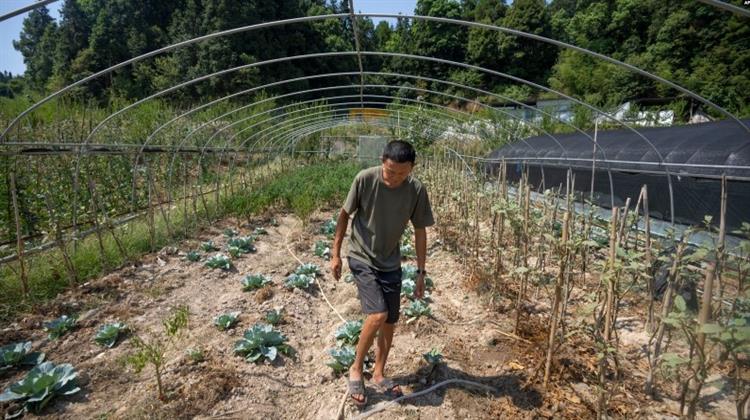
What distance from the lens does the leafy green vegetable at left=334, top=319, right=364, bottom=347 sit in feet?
9.44

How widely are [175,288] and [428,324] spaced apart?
2.80 m

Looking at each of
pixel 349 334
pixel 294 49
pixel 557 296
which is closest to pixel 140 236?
pixel 349 334

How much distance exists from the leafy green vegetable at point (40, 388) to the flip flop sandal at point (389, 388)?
6.31 feet

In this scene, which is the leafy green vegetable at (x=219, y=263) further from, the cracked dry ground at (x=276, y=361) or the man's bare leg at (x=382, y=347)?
the man's bare leg at (x=382, y=347)

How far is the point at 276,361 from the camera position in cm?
272

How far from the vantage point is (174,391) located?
2316 mm

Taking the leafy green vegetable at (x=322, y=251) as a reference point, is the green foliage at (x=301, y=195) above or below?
above

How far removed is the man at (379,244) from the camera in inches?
83.5


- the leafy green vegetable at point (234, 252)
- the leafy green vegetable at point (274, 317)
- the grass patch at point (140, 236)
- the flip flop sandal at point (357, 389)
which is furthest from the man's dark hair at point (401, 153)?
the grass patch at point (140, 236)

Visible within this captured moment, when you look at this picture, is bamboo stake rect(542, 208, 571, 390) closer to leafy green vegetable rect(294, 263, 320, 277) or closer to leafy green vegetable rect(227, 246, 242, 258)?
leafy green vegetable rect(294, 263, 320, 277)

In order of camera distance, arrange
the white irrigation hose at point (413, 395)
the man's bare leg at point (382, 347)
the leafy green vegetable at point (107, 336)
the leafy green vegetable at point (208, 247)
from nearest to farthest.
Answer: the white irrigation hose at point (413, 395)
the man's bare leg at point (382, 347)
the leafy green vegetable at point (107, 336)
the leafy green vegetable at point (208, 247)

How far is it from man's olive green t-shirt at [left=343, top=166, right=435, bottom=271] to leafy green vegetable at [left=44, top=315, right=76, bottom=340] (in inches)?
103

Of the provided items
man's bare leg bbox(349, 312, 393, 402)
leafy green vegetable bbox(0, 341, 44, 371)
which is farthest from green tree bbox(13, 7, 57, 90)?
man's bare leg bbox(349, 312, 393, 402)

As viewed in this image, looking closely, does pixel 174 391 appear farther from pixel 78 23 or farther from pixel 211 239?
pixel 78 23
